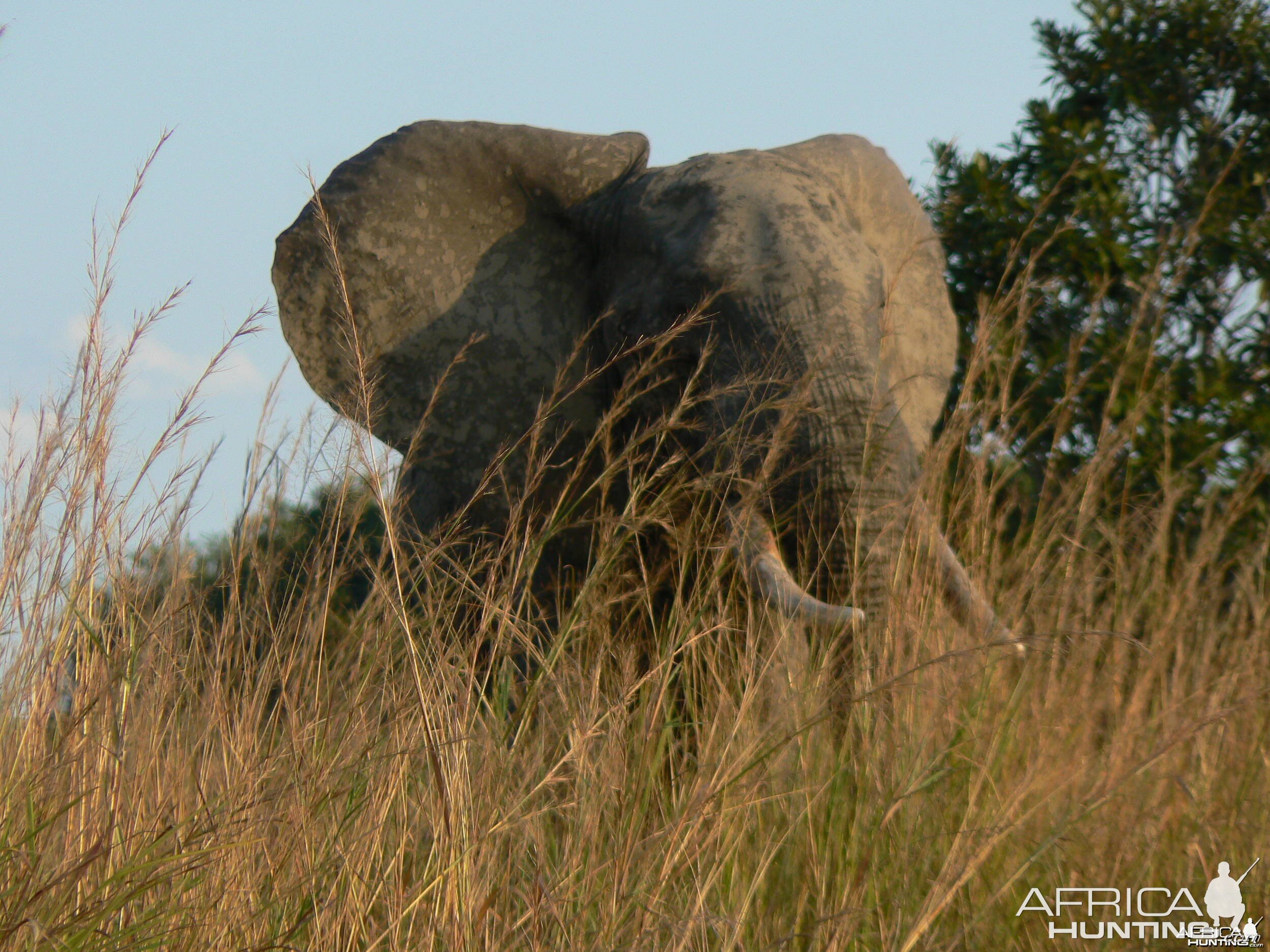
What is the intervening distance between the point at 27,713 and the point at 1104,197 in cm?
599

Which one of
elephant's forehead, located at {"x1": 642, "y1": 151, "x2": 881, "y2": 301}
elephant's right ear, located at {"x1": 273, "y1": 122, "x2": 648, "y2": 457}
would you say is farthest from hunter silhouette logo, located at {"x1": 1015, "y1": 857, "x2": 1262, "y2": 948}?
elephant's right ear, located at {"x1": 273, "y1": 122, "x2": 648, "y2": 457}

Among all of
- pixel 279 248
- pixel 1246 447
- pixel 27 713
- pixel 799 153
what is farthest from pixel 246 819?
pixel 1246 447

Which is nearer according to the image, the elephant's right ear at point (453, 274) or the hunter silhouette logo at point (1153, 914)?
the hunter silhouette logo at point (1153, 914)

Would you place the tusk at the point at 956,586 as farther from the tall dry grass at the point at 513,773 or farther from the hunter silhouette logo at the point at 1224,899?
the hunter silhouette logo at the point at 1224,899

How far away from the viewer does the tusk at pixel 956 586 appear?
10.7 ft

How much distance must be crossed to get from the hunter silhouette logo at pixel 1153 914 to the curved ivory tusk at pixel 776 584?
81 centimetres

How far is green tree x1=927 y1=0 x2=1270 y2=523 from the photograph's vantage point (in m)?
6.18

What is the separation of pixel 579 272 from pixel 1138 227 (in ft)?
11.8

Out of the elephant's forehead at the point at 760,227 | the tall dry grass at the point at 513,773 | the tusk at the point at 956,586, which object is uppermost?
the elephant's forehead at the point at 760,227

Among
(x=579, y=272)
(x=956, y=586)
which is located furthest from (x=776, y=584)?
(x=579, y=272)

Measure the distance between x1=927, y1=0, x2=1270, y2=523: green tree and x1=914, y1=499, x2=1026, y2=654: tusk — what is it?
2.59 meters

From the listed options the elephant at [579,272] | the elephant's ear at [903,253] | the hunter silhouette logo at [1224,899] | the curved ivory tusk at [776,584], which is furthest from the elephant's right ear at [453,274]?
the hunter silhouette logo at [1224,899]

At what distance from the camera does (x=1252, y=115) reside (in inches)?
272

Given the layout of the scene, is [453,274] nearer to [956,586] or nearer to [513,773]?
[956,586]
